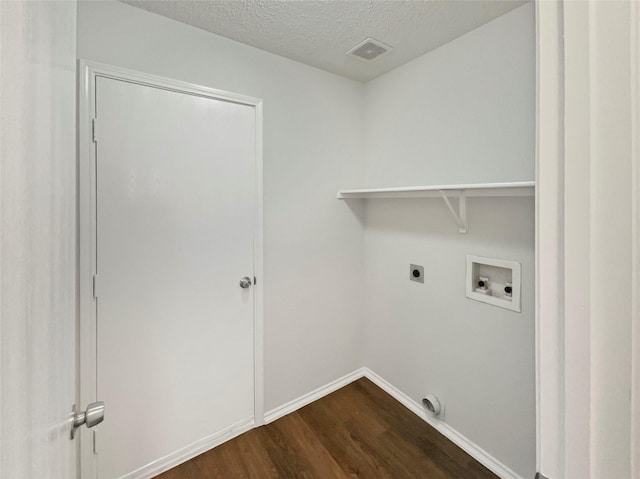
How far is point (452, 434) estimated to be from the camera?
1867 mm

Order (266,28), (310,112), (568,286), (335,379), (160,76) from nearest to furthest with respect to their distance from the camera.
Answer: (568,286), (160,76), (266,28), (310,112), (335,379)

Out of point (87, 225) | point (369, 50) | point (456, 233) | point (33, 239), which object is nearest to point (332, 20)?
point (369, 50)

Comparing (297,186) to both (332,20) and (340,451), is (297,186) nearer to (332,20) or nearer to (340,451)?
(332,20)

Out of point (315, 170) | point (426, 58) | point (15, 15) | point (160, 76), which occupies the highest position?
point (426, 58)

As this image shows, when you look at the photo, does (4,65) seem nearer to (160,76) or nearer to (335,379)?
(160,76)

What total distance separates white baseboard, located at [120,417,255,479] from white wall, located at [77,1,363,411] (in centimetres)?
22

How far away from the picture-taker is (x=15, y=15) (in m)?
0.33

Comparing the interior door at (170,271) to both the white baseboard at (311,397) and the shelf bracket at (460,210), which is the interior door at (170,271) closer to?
the white baseboard at (311,397)

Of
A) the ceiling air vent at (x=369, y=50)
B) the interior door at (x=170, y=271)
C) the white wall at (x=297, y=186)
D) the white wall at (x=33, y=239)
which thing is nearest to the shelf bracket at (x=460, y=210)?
the white wall at (x=297, y=186)

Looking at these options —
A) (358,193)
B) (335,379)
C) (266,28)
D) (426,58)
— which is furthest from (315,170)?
(335,379)

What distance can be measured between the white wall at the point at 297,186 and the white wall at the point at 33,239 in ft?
4.10

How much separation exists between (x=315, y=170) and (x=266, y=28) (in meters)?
0.92

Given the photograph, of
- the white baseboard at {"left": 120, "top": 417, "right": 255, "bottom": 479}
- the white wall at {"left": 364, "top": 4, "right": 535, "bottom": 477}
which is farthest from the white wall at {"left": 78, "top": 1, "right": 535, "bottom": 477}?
the white baseboard at {"left": 120, "top": 417, "right": 255, "bottom": 479}

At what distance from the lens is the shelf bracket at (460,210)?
169 centimetres
